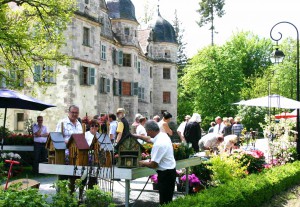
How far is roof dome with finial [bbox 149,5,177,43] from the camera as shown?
4972 cm

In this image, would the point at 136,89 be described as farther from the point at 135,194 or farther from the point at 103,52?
the point at 135,194

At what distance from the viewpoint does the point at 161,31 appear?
50.1 m

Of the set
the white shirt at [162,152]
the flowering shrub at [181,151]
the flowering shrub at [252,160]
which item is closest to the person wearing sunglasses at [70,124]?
the flowering shrub at [181,151]

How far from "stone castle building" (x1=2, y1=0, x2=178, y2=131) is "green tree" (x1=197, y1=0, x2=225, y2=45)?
454cm

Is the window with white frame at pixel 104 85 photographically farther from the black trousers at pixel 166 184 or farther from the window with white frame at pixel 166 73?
the black trousers at pixel 166 184

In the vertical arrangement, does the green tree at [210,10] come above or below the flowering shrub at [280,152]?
above

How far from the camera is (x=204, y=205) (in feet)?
22.2

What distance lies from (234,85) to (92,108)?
23765 millimetres

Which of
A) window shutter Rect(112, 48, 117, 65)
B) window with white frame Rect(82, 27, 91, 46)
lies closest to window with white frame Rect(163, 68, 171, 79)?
window shutter Rect(112, 48, 117, 65)

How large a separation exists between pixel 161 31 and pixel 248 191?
4250cm

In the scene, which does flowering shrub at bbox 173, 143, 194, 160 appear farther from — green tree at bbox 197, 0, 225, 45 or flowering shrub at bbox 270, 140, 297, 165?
green tree at bbox 197, 0, 225, 45

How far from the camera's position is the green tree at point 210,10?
5222 cm

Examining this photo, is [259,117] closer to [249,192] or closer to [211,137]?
[211,137]

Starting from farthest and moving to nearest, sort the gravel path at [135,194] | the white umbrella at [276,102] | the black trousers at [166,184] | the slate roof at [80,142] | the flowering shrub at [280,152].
Result: the white umbrella at [276,102]
the flowering shrub at [280,152]
the gravel path at [135,194]
the slate roof at [80,142]
the black trousers at [166,184]
